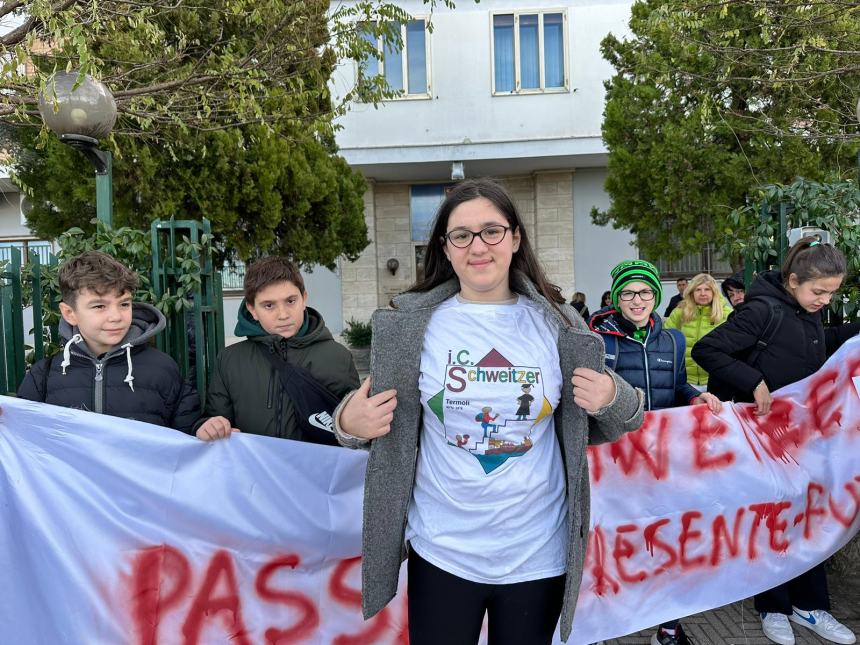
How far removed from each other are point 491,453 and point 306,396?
3.95ft

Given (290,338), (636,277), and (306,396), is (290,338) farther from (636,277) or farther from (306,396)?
(636,277)

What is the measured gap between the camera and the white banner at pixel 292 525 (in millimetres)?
2459

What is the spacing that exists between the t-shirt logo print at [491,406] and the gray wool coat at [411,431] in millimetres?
104

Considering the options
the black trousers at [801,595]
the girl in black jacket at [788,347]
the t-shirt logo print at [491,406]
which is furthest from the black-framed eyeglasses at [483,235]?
the black trousers at [801,595]

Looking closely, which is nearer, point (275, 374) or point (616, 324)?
point (275, 374)

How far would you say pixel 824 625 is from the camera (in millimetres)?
3320

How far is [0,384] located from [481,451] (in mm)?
3249

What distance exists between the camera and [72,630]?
240 cm

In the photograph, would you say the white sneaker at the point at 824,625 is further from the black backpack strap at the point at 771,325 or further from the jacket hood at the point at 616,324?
the jacket hood at the point at 616,324

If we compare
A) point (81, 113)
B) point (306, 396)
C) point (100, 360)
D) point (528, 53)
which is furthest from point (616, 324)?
point (528, 53)

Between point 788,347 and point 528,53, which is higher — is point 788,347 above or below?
below

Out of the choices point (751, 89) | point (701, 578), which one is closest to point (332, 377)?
point (701, 578)

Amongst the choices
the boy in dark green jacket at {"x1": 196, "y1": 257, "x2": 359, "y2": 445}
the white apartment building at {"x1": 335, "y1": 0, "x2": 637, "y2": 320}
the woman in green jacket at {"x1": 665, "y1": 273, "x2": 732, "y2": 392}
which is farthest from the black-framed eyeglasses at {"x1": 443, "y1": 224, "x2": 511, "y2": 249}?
the white apartment building at {"x1": 335, "y1": 0, "x2": 637, "y2": 320}

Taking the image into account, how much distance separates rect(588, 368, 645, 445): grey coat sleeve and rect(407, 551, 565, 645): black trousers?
42 cm
